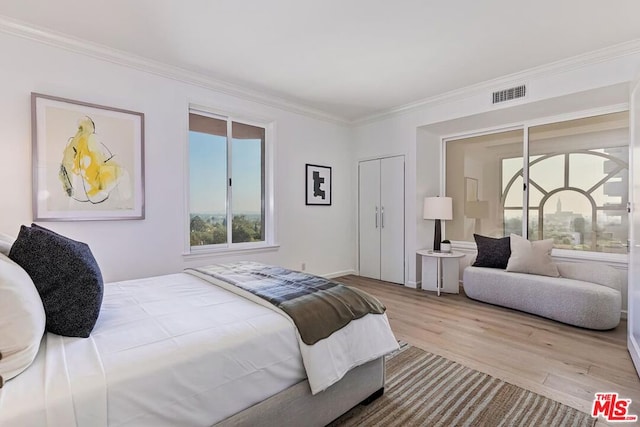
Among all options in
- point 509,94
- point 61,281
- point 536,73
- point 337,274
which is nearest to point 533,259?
point 509,94

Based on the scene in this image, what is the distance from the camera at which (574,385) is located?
2.04 metres

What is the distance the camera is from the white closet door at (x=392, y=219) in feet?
15.6

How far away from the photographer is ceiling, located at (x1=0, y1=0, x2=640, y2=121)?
2.34 m

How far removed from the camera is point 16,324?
1043mm

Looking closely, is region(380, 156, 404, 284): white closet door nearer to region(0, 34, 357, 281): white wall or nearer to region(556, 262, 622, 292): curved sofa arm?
region(0, 34, 357, 281): white wall

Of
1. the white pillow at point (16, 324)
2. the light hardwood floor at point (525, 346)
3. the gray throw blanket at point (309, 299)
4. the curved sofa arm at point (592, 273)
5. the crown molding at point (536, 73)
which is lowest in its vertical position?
the light hardwood floor at point (525, 346)

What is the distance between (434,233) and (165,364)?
4225 millimetres

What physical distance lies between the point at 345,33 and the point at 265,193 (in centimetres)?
231

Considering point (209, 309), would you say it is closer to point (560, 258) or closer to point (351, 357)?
point (351, 357)

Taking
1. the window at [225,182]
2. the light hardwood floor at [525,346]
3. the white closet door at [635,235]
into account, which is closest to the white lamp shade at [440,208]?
the light hardwood floor at [525,346]

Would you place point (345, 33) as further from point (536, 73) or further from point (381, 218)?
point (381, 218)

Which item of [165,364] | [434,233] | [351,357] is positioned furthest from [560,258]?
[165,364]

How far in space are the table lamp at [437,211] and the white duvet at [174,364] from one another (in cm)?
295

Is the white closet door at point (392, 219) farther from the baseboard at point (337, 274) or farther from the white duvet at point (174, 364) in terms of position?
the white duvet at point (174, 364)
